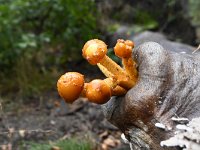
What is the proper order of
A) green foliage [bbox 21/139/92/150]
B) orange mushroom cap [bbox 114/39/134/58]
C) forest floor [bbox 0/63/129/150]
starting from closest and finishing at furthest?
orange mushroom cap [bbox 114/39/134/58] < green foliage [bbox 21/139/92/150] < forest floor [bbox 0/63/129/150]

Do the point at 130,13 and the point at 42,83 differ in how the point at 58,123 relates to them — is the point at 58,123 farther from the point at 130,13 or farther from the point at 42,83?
the point at 130,13

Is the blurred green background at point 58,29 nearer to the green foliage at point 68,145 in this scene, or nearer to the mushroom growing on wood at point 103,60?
the green foliage at point 68,145

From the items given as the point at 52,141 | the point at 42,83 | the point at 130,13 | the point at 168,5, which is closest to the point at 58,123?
the point at 52,141

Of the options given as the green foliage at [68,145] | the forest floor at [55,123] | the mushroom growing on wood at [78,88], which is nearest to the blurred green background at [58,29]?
the forest floor at [55,123]

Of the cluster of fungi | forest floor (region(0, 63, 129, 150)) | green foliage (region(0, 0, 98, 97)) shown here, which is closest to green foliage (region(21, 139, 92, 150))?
forest floor (region(0, 63, 129, 150))

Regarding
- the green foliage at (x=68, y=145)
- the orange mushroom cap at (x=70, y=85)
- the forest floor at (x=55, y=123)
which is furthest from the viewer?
the forest floor at (x=55, y=123)

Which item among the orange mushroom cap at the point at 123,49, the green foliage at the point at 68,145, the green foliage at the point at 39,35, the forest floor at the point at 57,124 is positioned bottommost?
the forest floor at the point at 57,124

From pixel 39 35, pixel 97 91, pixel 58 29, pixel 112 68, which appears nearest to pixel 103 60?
pixel 112 68

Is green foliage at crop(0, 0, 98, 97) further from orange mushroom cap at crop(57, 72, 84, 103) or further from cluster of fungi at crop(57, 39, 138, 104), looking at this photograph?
orange mushroom cap at crop(57, 72, 84, 103)
